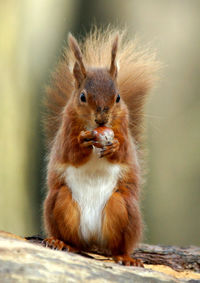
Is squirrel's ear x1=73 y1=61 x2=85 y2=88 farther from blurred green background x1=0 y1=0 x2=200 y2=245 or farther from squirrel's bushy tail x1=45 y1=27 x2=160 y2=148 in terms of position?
blurred green background x1=0 y1=0 x2=200 y2=245

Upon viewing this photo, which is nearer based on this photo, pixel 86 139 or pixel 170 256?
pixel 86 139

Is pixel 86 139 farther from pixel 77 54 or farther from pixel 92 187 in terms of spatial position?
pixel 77 54

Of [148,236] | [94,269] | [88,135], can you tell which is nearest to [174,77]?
[148,236]

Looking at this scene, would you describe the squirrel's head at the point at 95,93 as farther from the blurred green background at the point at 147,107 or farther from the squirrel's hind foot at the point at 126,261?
the blurred green background at the point at 147,107

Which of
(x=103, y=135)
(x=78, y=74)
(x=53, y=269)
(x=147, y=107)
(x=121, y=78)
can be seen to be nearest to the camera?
(x=53, y=269)

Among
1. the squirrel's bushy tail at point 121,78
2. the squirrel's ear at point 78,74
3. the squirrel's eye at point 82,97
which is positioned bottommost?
the squirrel's eye at point 82,97

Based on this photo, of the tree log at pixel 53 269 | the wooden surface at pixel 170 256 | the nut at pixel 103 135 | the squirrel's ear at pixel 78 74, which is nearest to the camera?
the tree log at pixel 53 269

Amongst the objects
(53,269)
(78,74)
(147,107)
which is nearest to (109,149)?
(78,74)

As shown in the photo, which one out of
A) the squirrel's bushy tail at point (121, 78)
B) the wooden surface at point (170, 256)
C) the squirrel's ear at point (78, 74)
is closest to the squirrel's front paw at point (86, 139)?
the squirrel's ear at point (78, 74)
